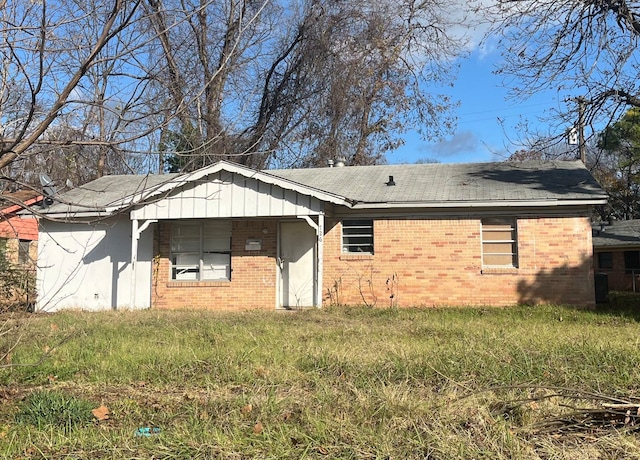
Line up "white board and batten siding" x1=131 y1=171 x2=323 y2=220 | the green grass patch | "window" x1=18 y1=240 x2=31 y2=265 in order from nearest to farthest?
the green grass patch
"window" x1=18 y1=240 x2=31 y2=265
"white board and batten siding" x1=131 y1=171 x2=323 y2=220

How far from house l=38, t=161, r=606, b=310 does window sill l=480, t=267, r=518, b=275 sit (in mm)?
24

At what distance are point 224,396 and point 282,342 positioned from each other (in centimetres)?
292

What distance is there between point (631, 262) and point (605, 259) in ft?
4.43

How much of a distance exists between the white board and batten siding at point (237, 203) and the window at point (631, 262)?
19781 mm

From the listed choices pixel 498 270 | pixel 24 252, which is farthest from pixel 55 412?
pixel 498 270

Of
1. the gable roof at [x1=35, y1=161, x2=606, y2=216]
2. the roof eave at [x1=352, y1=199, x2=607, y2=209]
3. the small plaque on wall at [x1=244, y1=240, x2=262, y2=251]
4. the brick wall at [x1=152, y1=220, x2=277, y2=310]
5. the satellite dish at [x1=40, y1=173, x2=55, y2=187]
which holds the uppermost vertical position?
the gable roof at [x1=35, y1=161, x2=606, y2=216]

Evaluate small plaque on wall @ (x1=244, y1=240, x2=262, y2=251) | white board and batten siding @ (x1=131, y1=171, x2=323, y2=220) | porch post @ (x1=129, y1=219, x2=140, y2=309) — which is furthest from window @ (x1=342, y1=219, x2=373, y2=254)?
porch post @ (x1=129, y1=219, x2=140, y2=309)

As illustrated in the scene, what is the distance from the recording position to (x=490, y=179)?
1555cm

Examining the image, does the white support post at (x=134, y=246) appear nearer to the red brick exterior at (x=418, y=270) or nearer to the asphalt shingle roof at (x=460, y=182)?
the red brick exterior at (x=418, y=270)

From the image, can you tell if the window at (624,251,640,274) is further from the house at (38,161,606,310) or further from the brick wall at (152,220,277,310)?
the brick wall at (152,220,277,310)

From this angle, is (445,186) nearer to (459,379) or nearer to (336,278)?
(336,278)

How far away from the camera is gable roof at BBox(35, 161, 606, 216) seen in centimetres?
1341

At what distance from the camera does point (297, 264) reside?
15.0 m

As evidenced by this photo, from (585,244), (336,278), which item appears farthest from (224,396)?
(585,244)
